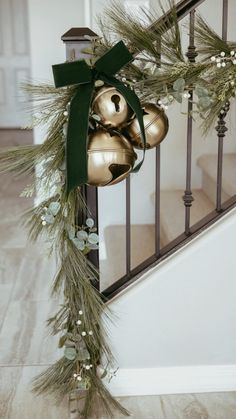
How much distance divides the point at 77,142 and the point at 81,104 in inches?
4.5

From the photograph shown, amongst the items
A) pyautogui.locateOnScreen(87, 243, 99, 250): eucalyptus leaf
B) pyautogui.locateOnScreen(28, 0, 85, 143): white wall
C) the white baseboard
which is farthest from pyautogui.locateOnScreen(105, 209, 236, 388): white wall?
pyautogui.locateOnScreen(28, 0, 85, 143): white wall

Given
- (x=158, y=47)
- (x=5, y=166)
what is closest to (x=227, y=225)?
(x=158, y=47)

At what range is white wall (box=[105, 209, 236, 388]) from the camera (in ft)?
6.98

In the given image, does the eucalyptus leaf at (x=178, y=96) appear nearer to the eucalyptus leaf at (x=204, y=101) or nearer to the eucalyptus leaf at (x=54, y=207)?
the eucalyptus leaf at (x=204, y=101)

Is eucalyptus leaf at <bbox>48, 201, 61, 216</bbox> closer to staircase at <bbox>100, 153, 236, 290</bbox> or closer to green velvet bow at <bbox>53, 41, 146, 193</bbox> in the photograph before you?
green velvet bow at <bbox>53, 41, 146, 193</bbox>

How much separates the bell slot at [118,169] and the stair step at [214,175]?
0.97m

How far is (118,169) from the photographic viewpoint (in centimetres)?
185

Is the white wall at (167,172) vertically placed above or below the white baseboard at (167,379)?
above

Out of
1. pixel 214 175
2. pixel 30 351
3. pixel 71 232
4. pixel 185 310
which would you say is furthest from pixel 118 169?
pixel 214 175

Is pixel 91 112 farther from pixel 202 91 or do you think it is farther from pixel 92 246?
pixel 92 246

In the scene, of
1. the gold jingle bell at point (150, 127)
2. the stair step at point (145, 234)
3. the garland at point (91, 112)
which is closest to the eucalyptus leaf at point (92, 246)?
the garland at point (91, 112)

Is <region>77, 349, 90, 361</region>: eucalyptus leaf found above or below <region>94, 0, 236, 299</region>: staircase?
below

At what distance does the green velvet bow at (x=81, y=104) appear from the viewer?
177 cm

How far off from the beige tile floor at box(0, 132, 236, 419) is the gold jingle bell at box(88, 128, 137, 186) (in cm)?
89
